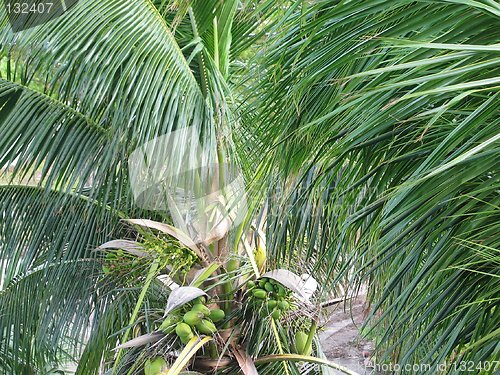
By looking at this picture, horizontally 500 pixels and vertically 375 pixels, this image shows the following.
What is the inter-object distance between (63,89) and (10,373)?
7.55 ft

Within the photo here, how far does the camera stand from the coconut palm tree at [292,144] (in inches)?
52.3

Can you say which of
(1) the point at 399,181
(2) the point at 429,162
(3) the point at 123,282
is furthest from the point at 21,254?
(2) the point at 429,162

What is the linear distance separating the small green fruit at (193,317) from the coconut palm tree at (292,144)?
30cm

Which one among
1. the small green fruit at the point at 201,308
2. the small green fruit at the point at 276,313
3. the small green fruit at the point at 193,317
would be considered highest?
the small green fruit at the point at 201,308

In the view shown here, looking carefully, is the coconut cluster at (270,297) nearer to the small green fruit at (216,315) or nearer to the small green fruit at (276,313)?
the small green fruit at (276,313)

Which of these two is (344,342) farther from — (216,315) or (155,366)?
(155,366)

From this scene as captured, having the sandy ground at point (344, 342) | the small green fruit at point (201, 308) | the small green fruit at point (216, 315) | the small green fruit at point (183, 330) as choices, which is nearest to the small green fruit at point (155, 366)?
the small green fruit at point (183, 330)

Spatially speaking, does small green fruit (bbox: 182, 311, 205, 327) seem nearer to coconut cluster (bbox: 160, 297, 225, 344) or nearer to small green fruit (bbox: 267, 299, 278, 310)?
coconut cluster (bbox: 160, 297, 225, 344)

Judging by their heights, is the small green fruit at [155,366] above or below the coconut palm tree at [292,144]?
below

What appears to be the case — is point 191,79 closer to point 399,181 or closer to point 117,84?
point 117,84

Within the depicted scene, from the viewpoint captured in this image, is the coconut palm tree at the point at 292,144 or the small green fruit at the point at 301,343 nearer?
the coconut palm tree at the point at 292,144

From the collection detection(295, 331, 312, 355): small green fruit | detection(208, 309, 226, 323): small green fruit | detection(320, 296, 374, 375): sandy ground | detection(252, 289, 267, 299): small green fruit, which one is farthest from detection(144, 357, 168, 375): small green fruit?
detection(320, 296, 374, 375): sandy ground

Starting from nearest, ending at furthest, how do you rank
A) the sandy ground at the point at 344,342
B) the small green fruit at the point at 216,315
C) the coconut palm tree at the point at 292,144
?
the coconut palm tree at the point at 292,144
the small green fruit at the point at 216,315
the sandy ground at the point at 344,342

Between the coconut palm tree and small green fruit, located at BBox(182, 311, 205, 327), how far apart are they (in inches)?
11.8
